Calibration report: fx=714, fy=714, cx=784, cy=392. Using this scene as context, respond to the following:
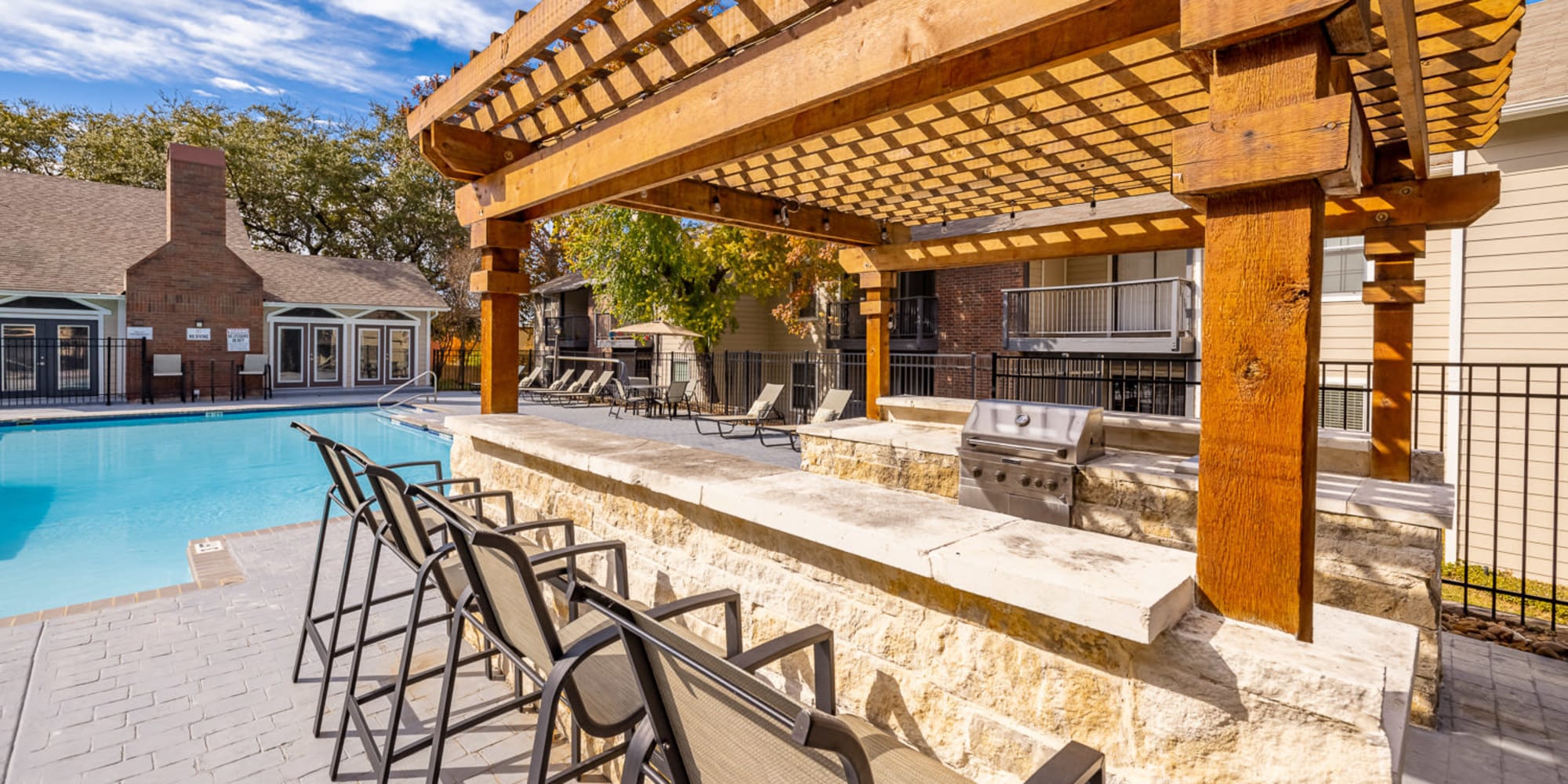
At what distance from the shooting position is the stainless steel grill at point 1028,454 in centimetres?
399

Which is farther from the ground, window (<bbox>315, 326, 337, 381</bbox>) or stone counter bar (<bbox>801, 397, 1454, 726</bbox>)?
window (<bbox>315, 326, 337, 381</bbox>)

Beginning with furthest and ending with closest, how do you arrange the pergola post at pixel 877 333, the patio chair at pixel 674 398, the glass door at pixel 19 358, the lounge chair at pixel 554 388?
the lounge chair at pixel 554 388 < the glass door at pixel 19 358 < the patio chair at pixel 674 398 < the pergola post at pixel 877 333

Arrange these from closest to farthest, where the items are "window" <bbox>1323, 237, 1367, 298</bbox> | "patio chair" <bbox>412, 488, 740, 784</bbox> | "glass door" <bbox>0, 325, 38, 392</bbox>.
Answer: "patio chair" <bbox>412, 488, 740, 784</bbox> → "window" <bbox>1323, 237, 1367, 298</bbox> → "glass door" <bbox>0, 325, 38, 392</bbox>

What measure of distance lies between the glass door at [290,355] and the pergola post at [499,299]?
21471 millimetres

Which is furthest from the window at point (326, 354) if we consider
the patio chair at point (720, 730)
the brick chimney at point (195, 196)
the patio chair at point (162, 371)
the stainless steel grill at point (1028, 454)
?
the patio chair at point (720, 730)

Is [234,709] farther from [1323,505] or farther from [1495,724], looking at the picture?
[1495,724]

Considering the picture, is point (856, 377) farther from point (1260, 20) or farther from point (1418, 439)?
point (1260, 20)

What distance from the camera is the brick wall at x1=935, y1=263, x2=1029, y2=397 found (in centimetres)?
1355

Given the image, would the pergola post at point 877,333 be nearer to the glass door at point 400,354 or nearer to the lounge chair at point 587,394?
the lounge chair at point 587,394

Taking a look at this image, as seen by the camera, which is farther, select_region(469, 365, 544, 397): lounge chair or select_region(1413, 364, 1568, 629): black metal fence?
select_region(469, 365, 544, 397): lounge chair

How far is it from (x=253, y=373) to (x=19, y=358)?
4.72m

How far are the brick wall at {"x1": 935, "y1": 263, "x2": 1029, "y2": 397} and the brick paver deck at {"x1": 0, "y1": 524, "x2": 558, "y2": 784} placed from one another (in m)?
11.2

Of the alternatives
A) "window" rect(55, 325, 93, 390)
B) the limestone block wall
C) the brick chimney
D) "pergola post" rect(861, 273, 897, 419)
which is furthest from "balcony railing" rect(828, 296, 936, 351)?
"window" rect(55, 325, 93, 390)

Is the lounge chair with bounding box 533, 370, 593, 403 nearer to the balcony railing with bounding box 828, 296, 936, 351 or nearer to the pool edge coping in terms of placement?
the balcony railing with bounding box 828, 296, 936, 351
